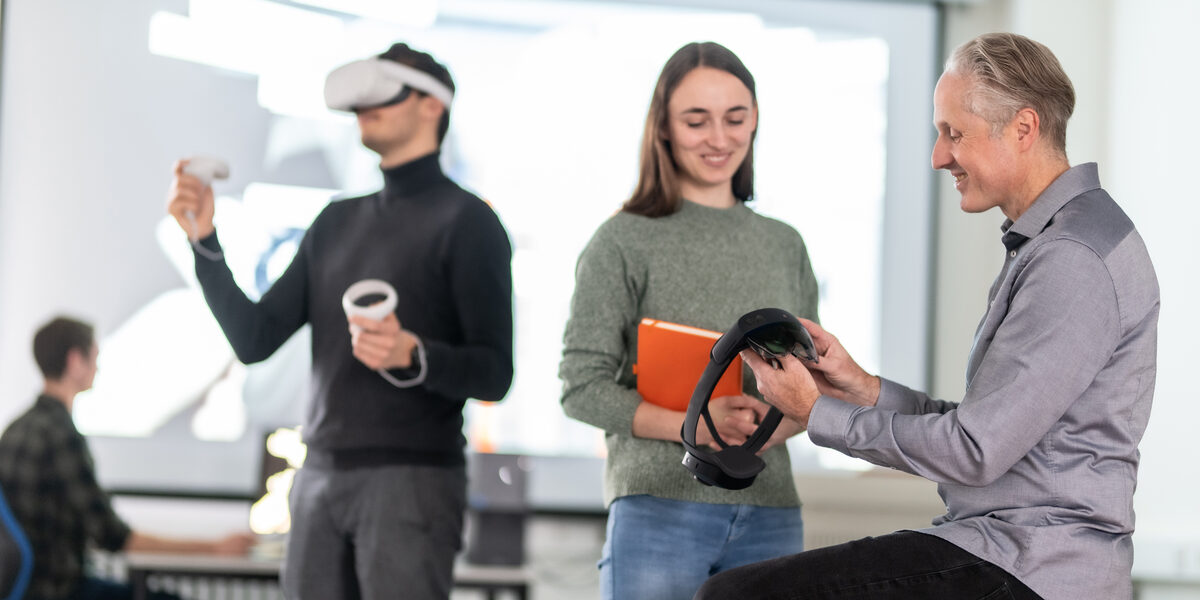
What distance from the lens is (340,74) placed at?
2.13 m

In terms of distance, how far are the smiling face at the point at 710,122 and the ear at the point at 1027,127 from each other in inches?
22.6

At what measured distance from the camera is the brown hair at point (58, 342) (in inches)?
146

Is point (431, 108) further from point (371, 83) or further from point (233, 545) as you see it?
point (233, 545)

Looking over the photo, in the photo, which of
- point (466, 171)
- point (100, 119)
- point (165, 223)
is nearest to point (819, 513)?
point (466, 171)

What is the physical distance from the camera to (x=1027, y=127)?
149cm

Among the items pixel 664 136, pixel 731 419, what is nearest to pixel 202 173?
pixel 664 136

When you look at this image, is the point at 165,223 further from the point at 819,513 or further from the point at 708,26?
the point at 819,513

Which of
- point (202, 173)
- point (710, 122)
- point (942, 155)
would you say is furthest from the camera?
point (202, 173)

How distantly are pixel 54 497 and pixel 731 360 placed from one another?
290 cm

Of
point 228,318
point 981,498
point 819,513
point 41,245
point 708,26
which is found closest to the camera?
point 981,498

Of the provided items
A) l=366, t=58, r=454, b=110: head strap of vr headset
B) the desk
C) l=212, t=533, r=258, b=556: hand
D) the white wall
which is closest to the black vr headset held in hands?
l=366, t=58, r=454, b=110: head strap of vr headset

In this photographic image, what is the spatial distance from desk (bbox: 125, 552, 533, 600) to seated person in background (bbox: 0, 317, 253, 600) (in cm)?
5

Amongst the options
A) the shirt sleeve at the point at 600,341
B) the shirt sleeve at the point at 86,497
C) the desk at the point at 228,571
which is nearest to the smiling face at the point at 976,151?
the shirt sleeve at the point at 600,341

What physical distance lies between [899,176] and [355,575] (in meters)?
3.24
